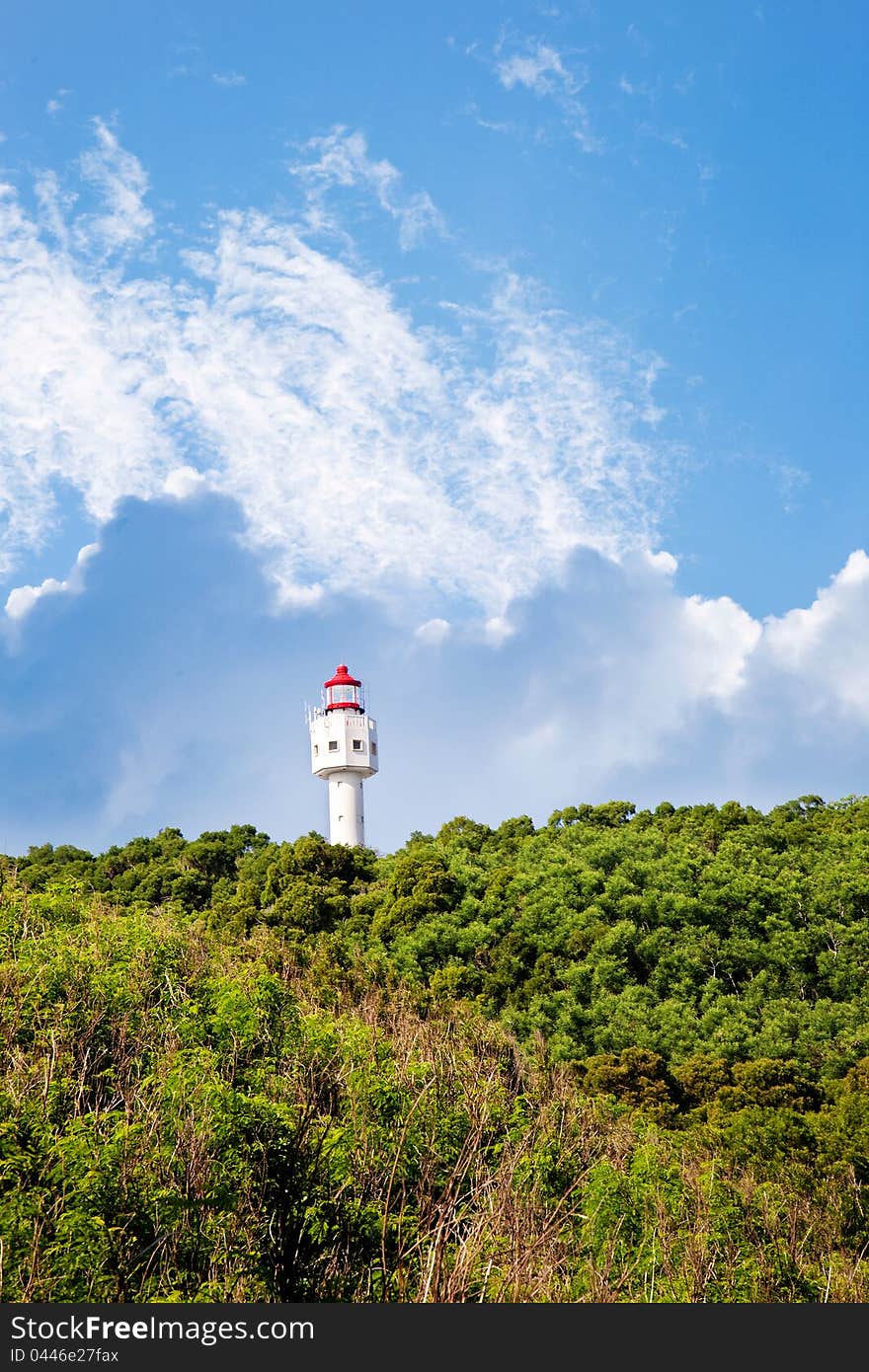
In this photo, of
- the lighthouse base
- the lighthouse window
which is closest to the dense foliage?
the lighthouse base

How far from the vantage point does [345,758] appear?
4347 centimetres

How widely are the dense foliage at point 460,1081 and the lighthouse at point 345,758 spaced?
6.82 m

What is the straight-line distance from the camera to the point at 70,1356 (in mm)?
5516

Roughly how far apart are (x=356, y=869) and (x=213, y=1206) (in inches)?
1236

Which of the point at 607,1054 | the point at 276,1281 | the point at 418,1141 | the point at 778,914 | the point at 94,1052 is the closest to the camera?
the point at 276,1281

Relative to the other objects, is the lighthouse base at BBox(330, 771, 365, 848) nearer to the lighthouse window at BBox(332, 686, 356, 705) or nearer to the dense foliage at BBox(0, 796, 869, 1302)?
the lighthouse window at BBox(332, 686, 356, 705)

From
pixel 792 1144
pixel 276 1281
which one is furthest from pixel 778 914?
pixel 276 1281

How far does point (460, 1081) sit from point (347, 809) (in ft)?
106

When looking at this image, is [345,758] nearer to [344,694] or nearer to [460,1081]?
[344,694]

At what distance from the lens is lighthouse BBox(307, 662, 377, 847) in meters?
43.6

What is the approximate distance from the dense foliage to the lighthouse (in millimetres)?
6822

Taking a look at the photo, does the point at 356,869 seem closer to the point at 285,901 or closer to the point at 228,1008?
the point at 285,901

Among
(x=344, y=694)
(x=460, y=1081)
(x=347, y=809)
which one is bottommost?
(x=460, y=1081)

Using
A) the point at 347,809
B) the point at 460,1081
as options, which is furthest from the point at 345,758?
the point at 460,1081
